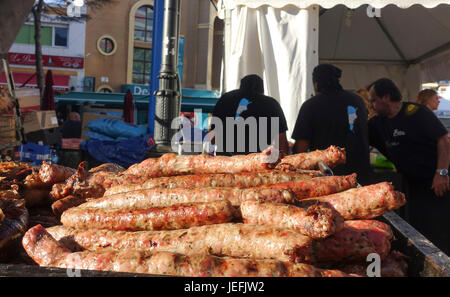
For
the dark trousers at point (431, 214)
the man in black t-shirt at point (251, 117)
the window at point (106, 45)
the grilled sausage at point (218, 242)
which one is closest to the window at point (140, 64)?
the window at point (106, 45)

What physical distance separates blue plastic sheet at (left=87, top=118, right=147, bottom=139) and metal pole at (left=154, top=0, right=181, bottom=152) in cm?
314

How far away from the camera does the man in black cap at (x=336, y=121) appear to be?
4.29 m

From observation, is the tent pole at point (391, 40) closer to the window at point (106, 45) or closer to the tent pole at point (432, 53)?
the tent pole at point (432, 53)

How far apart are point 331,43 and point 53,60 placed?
2711 cm

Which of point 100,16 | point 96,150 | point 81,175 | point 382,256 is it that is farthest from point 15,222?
point 100,16

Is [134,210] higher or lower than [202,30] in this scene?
lower

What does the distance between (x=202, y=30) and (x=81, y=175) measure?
29273 millimetres

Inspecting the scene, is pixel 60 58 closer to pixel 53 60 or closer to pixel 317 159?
pixel 53 60

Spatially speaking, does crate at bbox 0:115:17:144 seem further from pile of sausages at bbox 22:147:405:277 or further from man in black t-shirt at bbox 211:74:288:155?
pile of sausages at bbox 22:147:405:277

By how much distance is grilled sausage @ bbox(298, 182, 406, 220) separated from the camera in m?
1.94

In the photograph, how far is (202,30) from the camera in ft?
99.3

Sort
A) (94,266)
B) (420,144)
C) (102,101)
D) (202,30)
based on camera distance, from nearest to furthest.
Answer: (94,266) → (420,144) → (102,101) → (202,30)

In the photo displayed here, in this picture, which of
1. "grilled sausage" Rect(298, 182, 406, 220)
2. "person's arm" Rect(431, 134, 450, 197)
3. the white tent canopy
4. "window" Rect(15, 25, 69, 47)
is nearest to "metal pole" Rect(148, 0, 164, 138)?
the white tent canopy
